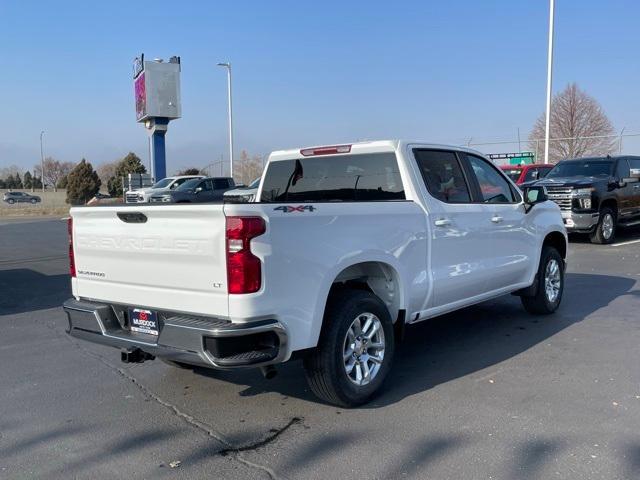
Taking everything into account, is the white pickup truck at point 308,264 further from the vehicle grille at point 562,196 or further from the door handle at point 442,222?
the vehicle grille at point 562,196

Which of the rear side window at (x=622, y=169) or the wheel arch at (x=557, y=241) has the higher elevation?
the rear side window at (x=622, y=169)

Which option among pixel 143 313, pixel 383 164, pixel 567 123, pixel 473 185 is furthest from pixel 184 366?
pixel 567 123

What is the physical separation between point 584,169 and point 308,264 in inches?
485

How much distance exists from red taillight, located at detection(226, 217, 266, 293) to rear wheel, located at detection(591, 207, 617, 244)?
11730 millimetres

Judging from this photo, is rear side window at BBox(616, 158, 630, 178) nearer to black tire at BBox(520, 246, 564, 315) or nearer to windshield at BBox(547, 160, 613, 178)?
windshield at BBox(547, 160, 613, 178)

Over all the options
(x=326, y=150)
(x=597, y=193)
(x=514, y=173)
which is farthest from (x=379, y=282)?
(x=514, y=173)

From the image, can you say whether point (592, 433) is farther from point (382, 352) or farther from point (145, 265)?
point (145, 265)

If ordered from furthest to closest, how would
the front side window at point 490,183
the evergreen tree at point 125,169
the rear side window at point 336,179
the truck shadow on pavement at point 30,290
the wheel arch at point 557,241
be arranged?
the evergreen tree at point 125,169 < the truck shadow on pavement at point 30,290 < the wheel arch at point 557,241 < the front side window at point 490,183 < the rear side window at point 336,179

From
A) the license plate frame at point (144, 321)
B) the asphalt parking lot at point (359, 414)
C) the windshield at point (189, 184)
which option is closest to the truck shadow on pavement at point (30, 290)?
the asphalt parking lot at point (359, 414)

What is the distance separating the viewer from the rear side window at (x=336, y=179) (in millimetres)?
5215

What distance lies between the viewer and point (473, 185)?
19.0 ft

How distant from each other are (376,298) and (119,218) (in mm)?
1950

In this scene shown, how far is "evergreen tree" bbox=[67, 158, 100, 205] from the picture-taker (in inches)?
2202

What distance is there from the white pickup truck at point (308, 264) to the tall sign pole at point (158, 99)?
33.3 metres
